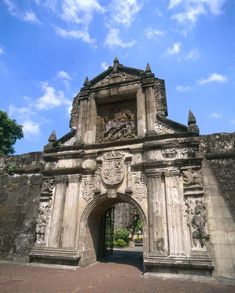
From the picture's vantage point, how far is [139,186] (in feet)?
26.5

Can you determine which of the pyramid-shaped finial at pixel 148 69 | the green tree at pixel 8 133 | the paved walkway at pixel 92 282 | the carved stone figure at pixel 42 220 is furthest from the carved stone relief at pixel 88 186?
the green tree at pixel 8 133

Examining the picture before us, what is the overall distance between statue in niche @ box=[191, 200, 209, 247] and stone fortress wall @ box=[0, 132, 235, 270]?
0.30 m

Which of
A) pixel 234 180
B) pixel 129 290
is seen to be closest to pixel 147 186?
pixel 234 180

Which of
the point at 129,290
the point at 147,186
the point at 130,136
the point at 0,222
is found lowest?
the point at 129,290

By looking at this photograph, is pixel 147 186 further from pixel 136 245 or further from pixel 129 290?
pixel 136 245

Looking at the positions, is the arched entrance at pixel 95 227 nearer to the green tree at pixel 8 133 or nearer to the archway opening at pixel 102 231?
the archway opening at pixel 102 231

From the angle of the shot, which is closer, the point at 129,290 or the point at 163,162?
the point at 129,290

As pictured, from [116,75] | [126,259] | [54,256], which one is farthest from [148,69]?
[126,259]

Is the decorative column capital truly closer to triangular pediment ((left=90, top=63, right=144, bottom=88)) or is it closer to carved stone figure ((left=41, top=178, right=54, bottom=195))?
carved stone figure ((left=41, top=178, right=54, bottom=195))

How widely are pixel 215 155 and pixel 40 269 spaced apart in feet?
22.7

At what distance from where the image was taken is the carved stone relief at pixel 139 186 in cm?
794

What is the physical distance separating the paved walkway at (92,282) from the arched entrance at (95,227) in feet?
2.72

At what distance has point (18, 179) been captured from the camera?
1118 centimetres

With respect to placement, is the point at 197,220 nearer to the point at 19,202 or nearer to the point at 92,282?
the point at 92,282
